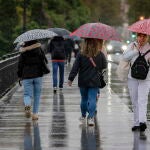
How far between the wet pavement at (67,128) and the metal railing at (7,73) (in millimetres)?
920

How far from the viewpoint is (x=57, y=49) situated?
2088 centimetres

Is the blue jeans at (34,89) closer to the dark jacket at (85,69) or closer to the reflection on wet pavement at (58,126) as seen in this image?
the reflection on wet pavement at (58,126)

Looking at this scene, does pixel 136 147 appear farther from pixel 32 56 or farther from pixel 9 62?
pixel 9 62

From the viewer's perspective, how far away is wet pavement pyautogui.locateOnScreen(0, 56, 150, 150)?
35.1 feet

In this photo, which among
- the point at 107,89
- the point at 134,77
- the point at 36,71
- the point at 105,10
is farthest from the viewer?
the point at 105,10

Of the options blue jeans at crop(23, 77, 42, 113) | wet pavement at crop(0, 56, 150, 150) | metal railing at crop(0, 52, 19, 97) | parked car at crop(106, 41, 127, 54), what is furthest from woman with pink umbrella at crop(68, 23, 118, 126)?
parked car at crop(106, 41, 127, 54)

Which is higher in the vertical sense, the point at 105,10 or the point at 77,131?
the point at 105,10

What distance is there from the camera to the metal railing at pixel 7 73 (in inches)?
753

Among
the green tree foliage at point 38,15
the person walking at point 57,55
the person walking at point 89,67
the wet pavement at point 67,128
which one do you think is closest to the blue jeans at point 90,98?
the person walking at point 89,67

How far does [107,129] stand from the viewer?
1241 cm

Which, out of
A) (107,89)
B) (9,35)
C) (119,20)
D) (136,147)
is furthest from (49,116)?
(119,20)

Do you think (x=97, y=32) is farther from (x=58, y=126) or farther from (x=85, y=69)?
(x=58, y=126)

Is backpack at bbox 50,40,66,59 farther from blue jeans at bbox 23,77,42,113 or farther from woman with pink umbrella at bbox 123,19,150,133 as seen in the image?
woman with pink umbrella at bbox 123,19,150,133

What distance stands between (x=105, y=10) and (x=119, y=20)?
603 inches
